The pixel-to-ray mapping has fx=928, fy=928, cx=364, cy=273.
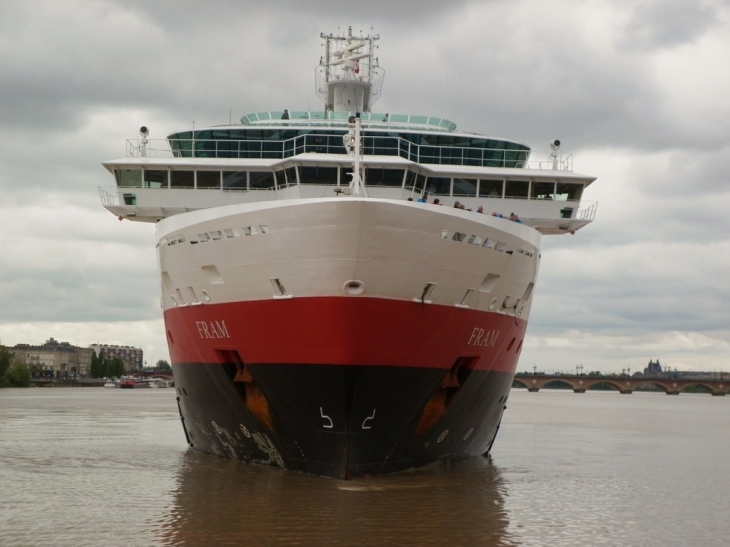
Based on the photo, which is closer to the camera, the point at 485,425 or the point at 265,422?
the point at 265,422

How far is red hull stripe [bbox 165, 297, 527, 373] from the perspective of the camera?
55.4 feet

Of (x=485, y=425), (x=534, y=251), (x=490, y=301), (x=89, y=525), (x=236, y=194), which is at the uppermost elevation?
(x=236, y=194)

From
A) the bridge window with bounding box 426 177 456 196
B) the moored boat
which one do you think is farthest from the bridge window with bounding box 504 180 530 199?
the moored boat

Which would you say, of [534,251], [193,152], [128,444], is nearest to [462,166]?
[534,251]

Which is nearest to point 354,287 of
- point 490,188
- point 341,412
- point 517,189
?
point 341,412

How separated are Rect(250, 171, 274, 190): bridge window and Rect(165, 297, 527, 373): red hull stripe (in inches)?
181

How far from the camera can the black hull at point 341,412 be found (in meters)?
17.3

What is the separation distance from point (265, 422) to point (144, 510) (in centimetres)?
298

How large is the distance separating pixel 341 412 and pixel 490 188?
29.4 ft

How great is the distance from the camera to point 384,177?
2222 cm

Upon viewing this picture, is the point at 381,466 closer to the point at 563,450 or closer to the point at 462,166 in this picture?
the point at 462,166

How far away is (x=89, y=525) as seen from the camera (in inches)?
614

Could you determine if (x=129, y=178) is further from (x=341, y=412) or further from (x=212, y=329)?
(x=341, y=412)

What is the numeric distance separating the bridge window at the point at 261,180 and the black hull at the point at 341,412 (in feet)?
16.6
